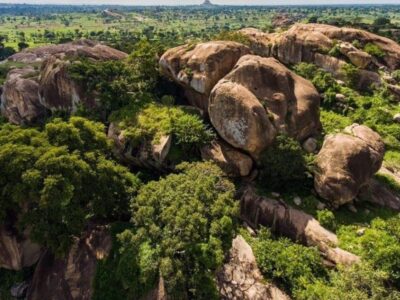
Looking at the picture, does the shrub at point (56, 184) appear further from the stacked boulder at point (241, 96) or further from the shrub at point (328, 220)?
the shrub at point (328, 220)

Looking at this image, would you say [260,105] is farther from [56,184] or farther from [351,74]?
[351,74]

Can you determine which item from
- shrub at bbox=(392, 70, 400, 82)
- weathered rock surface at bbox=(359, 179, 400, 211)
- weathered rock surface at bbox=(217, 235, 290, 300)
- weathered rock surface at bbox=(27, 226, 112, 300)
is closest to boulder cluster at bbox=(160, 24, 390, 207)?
weathered rock surface at bbox=(359, 179, 400, 211)

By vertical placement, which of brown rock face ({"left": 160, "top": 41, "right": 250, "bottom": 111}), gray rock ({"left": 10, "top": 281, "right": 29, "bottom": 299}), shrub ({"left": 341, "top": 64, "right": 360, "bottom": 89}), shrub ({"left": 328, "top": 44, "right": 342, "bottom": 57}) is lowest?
gray rock ({"left": 10, "top": 281, "right": 29, "bottom": 299})

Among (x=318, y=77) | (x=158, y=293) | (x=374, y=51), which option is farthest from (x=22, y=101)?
(x=374, y=51)

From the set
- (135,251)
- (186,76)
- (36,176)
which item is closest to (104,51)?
(186,76)

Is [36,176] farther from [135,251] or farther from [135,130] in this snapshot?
[135,130]

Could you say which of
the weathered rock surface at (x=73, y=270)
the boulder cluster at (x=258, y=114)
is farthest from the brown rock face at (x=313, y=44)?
the weathered rock surface at (x=73, y=270)

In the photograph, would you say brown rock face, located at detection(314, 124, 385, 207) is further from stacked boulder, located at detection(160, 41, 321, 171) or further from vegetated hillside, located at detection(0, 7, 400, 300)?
Answer: stacked boulder, located at detection(160, 41, 321, 171)
